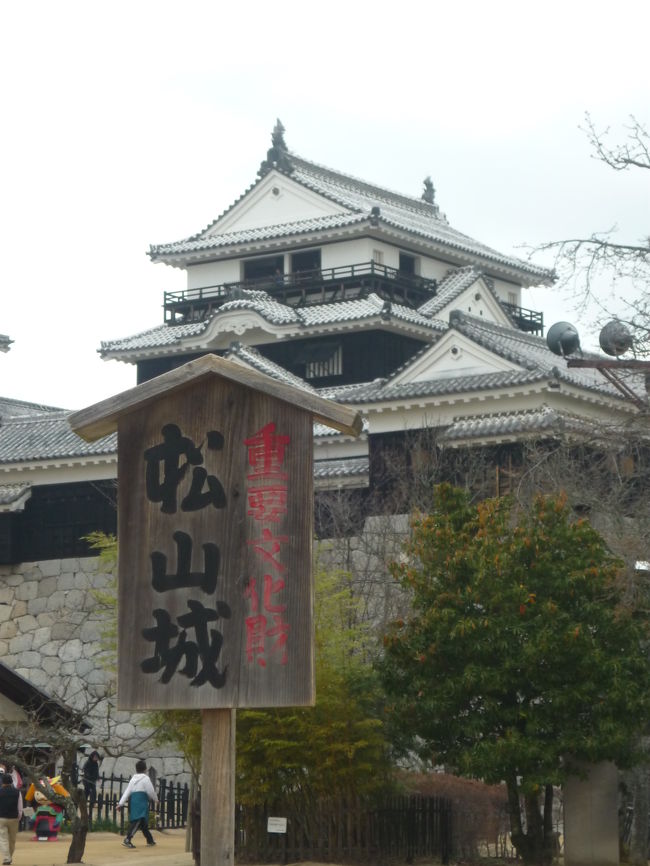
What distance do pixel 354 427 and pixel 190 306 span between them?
31.6 m

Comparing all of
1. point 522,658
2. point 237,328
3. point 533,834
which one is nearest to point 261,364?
point 237,328

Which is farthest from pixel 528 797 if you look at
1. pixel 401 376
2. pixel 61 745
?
pixel 401 376

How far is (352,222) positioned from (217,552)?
3008cm

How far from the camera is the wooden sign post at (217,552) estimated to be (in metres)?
9.95

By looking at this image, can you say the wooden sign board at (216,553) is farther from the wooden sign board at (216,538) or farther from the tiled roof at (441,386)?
the tiled roof at (441,386)

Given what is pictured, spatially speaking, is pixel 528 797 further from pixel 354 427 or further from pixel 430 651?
pixel 354 427

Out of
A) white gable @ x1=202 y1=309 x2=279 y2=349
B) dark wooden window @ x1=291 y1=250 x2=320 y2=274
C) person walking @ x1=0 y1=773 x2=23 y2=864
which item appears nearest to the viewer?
person walking @ x1=0 y1=773 x2=23 y2=864

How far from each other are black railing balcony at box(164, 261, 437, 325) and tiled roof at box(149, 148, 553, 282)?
46.4 inches

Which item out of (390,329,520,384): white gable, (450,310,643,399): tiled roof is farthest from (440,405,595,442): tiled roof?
(390,329,520,384): white gable

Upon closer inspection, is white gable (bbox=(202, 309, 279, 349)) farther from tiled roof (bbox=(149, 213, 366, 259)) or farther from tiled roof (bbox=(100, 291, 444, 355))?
tiled roof (bbox=(149, 213, 366, 259))

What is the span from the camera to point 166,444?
10484mm

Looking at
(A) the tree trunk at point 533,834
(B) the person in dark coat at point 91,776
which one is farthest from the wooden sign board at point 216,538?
(B) the person in dark coat at point 91,776

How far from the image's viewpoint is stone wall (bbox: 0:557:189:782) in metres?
34.7

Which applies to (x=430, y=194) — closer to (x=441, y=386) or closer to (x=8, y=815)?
(x=441, y=386)
